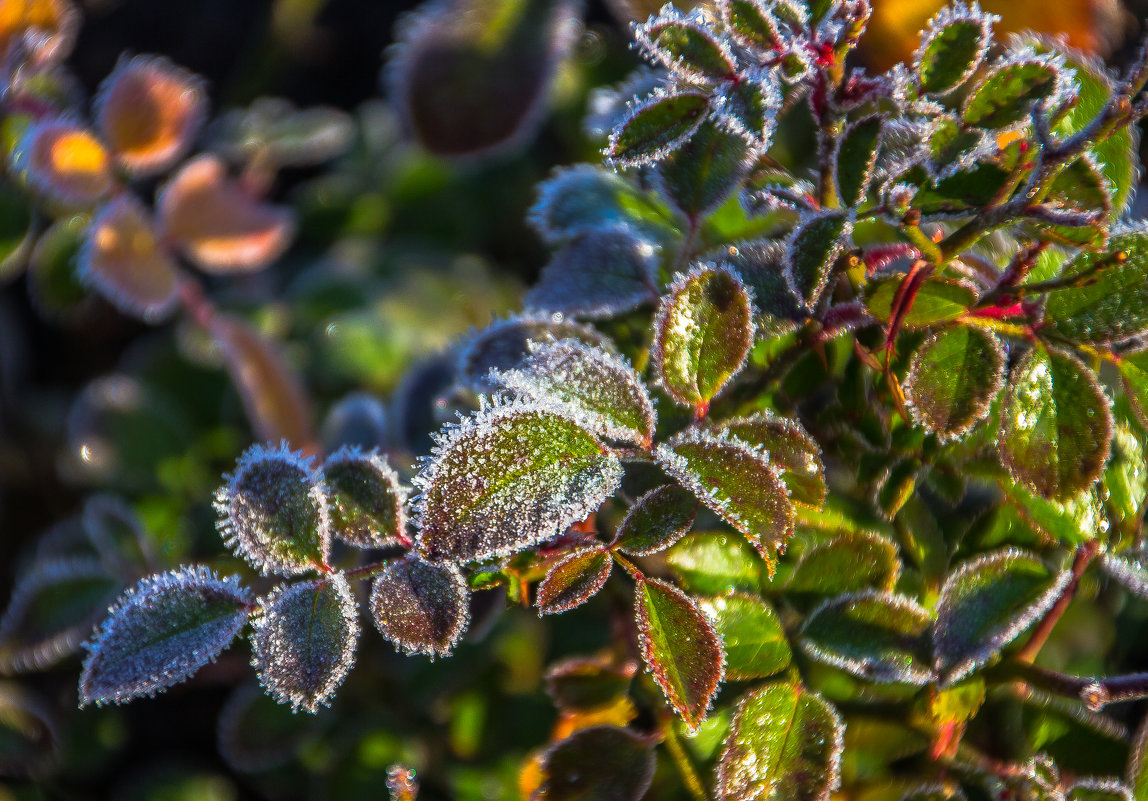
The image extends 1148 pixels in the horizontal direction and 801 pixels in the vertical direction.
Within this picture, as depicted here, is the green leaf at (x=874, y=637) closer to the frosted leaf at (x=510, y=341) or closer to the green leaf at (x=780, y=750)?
the green leaf at (x=780, y=750)

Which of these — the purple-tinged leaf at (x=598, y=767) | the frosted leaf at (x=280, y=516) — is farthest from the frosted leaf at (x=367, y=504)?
the purple-tinged leaf at (x=598, y=767)

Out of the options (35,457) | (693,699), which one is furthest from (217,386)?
(693,699)

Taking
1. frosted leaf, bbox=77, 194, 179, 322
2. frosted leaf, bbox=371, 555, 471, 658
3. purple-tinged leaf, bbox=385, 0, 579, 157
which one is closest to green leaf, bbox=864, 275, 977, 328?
frosted leaf, bbox=371, 555, 471, 658

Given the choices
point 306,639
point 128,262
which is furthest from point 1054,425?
point 128,262

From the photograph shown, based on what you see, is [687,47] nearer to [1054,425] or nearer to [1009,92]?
[1009,92]

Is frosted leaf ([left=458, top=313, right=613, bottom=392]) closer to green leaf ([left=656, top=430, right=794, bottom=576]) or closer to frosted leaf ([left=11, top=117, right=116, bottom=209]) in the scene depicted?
green leaf ([left=656, top=430, right=794, bottom=576])
